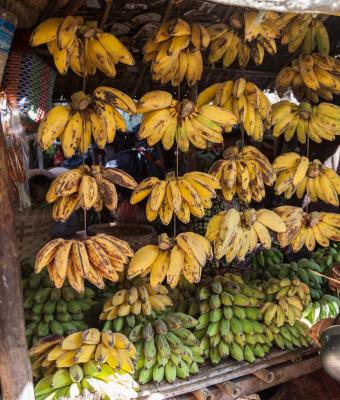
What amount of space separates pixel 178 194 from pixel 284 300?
3.93ft

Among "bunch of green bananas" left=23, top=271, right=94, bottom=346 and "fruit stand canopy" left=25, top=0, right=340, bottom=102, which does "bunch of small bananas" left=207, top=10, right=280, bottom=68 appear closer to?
"fruit stand canopy" left=25, top=0, right=340, bottom=102

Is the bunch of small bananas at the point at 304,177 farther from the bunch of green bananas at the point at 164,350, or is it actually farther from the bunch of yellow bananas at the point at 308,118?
the bunch of green bananas at the point at 164,350

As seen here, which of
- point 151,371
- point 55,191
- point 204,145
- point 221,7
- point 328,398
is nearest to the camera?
point 55,191

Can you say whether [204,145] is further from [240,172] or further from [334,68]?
[334,68]

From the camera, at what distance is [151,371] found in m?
2.28

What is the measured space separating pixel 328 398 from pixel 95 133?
7.27ft

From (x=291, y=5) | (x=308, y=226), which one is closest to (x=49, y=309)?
(x=308, y=226)

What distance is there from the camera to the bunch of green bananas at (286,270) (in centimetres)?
290

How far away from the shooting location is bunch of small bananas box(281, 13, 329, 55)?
2205mm

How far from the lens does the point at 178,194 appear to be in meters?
1.98

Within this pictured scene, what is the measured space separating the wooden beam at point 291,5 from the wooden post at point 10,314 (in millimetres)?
1082

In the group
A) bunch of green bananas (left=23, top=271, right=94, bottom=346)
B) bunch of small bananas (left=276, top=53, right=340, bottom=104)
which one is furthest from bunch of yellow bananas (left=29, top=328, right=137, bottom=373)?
bunch of small bananas (left=276, top=53, right=340, bottom=104)

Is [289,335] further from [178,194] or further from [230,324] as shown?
[178,194]

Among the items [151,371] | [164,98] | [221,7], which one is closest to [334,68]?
[221,7]
